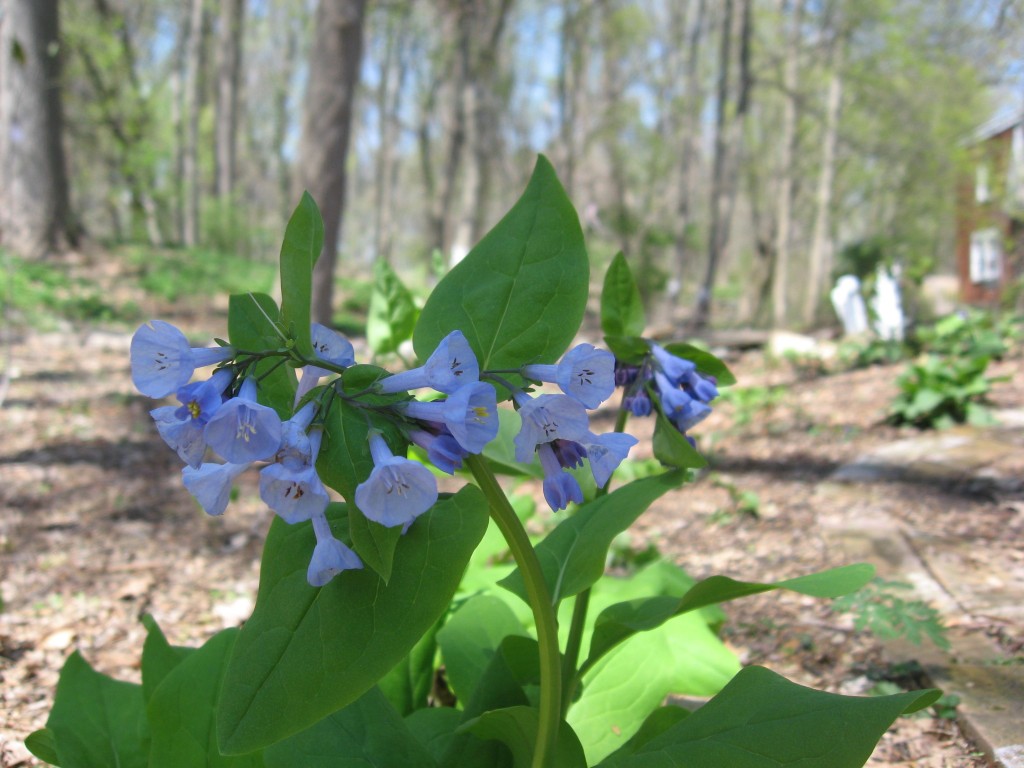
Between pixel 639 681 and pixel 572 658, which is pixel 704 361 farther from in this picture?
pixel 639 681

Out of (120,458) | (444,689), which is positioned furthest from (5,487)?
(444,689)

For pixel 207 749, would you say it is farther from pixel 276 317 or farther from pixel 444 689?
pixel 444 689

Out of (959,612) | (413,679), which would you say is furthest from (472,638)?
(959,612)

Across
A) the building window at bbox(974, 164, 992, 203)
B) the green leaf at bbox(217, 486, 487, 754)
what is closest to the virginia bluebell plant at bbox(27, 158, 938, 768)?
the green leaf at bbox(217, 486, 487, 754)

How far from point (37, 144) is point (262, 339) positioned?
35.8 ft

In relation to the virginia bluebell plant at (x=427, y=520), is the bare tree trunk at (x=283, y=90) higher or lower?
higher

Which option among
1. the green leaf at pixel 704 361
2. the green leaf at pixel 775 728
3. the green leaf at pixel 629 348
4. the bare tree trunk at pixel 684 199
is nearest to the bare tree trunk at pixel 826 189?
the bare tree trunk at pixel 684 199

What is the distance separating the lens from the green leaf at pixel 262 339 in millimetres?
975

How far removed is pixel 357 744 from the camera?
47.3 inches

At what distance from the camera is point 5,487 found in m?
3.95

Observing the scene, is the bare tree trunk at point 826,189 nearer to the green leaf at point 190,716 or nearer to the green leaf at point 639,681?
the green leaf at point 639,681

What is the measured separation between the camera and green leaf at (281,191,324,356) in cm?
91

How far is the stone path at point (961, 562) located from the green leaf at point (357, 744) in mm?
1116

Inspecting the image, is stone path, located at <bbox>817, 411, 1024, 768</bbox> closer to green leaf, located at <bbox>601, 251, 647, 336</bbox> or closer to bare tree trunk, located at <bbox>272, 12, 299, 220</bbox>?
green leaf, located at <bbox>601, 251, 647, 336</bbox>
